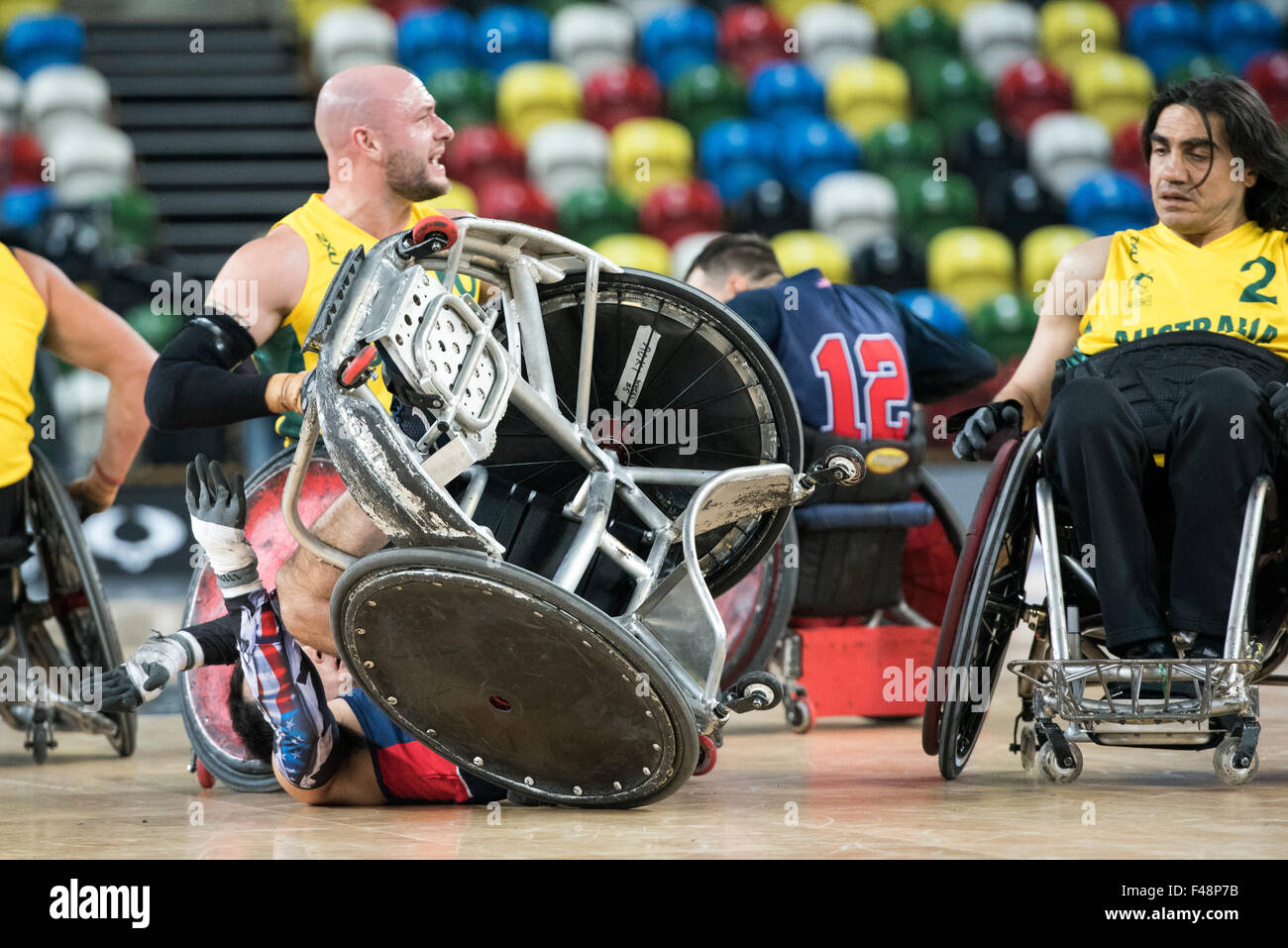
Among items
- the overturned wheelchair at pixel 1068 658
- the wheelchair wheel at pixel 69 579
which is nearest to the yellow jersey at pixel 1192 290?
the overturned wheelchair at pixel 1068 658

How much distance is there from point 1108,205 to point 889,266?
4.90 feet

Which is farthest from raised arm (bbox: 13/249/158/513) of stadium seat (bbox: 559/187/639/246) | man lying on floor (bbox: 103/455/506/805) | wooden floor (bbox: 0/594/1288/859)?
stadium seat (bbox: 559/187/639/246)

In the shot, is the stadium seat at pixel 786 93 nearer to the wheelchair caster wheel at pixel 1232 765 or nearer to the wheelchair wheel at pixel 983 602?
the wheelchair wheel at pixel 983 602

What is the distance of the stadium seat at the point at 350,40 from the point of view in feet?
32.2

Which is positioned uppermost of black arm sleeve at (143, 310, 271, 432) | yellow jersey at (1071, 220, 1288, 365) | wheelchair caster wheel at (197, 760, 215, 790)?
yellow jersey at (1071, 220, 1288, 365)

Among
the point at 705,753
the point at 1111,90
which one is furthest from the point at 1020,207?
the point at 705,753

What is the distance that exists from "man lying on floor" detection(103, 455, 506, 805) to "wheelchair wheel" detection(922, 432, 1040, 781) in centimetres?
76

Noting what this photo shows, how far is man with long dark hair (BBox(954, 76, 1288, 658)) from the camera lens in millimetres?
2602

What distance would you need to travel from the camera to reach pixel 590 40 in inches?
409

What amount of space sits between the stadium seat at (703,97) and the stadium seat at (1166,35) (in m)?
2.65

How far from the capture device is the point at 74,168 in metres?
8.77

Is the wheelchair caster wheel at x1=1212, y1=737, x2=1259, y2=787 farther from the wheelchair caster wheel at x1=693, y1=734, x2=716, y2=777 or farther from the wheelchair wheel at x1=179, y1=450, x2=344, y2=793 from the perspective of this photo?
the wheelchair wheel at x1=179, y1=450, x2=344, y2=793

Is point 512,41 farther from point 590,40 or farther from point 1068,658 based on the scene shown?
point 1068,658
